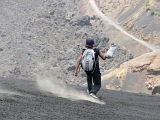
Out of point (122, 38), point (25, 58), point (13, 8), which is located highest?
point (13, 8)

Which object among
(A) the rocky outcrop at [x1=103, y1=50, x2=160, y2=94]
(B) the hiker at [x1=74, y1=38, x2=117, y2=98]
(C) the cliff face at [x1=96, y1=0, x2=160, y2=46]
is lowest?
(A) the rocky outcrop at [x1=103, y1=50, x2=160, y2=94]

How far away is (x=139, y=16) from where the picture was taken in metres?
58.9

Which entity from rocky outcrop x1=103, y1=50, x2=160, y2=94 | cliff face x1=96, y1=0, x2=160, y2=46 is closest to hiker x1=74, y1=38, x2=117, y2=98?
rocky outcrop x1=103, y1=50, x2=160, y2=94

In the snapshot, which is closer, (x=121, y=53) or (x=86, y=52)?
(x=86, y=52)

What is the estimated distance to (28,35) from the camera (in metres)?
62.4

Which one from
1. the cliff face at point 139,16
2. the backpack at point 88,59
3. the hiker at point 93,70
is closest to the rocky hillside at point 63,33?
the cliff face at point 139,16

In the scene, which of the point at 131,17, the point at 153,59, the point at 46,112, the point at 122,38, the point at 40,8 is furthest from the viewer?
the point at 40,8

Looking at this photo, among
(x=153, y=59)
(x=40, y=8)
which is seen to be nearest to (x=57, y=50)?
(x=40, y=8)

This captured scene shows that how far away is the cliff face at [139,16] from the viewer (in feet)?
177

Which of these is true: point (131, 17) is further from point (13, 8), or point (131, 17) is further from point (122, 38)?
point (13, 8)

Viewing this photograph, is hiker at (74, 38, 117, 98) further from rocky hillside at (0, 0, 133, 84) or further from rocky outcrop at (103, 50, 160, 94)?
rocky hillside at (0, 0, 133, 84)

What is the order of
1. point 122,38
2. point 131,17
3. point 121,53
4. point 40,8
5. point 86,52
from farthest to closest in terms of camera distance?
point 40,8 → point 131,17 → point 122,38 → point 121,53 → point 86,52

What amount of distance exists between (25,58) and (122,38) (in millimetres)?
13771

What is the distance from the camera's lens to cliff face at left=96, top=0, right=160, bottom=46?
5384 centimetres
